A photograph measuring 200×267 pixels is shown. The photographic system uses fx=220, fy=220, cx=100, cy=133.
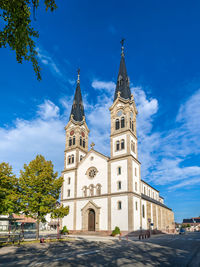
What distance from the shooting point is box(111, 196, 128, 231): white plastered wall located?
1374 inches

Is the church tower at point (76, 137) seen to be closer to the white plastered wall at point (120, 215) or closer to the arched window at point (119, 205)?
the white plastered wall at point (120, 215)

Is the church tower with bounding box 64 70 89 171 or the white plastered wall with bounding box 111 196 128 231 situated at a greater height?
the church tower with bounding box 64 70 89 171

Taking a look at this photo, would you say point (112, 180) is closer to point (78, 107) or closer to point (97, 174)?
point (97, 174)

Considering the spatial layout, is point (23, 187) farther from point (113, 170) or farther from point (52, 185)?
point (113, 170)

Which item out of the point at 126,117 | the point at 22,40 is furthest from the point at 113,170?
the point at 22,40

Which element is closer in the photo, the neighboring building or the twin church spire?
the twin church spire

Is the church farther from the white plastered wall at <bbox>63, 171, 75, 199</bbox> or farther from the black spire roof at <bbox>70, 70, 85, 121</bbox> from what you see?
the black spire roof at <bbox>70, 70, 85, 121</bbox>

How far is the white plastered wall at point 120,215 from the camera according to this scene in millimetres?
34906

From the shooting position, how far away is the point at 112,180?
3906 centimetres

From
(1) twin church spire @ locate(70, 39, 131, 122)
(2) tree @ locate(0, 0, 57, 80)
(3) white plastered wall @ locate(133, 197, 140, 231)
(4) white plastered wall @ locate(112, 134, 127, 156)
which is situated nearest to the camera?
(2) tree @ locate(0, 0, 57, 80)

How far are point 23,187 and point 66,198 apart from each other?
22.1 m

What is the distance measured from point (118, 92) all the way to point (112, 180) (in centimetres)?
1851

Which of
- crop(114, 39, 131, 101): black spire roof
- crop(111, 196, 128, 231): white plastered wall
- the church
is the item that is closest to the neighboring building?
the church

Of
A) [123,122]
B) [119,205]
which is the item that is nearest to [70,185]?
[119,205]
